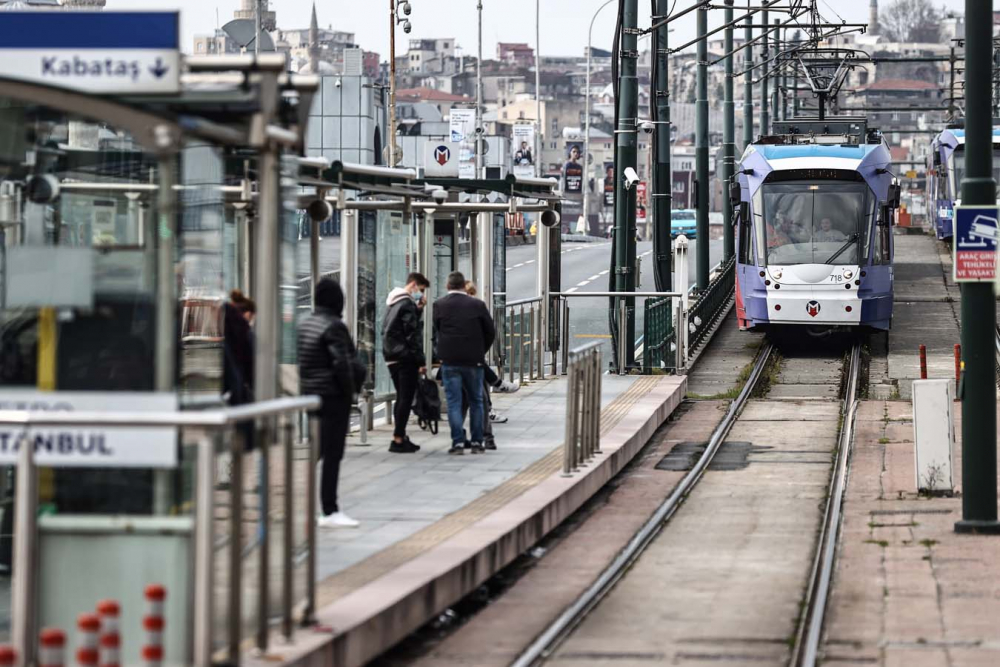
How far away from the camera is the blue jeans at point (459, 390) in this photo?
1552cm

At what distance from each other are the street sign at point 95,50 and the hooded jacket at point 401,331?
8450 mm

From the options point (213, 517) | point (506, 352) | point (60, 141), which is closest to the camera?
point (213, 517)

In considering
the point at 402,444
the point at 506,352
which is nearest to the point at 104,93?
the point at 402,444

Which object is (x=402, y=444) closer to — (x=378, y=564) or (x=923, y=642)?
(x=378, y=564)

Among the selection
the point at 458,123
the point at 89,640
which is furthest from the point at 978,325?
the point at 458,123

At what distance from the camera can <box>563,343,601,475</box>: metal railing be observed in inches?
570

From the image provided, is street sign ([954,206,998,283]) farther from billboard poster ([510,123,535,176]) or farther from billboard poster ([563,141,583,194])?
billboard poster ([563,141,583,194])

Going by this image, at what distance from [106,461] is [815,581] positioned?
5.76 meters

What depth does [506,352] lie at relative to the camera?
877 inches

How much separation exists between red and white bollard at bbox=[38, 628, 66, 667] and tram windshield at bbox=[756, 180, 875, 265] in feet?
75.3

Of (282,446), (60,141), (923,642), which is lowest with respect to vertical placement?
(923,642)

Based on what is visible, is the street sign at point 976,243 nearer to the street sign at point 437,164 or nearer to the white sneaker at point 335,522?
the white sneaker at point 335,522

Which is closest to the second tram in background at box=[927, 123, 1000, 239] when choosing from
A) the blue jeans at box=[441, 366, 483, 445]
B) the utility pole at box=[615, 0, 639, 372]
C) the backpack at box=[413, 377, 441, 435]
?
the utility pole at box=[615, 0, 639, 372]

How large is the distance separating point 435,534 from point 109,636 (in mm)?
4855
